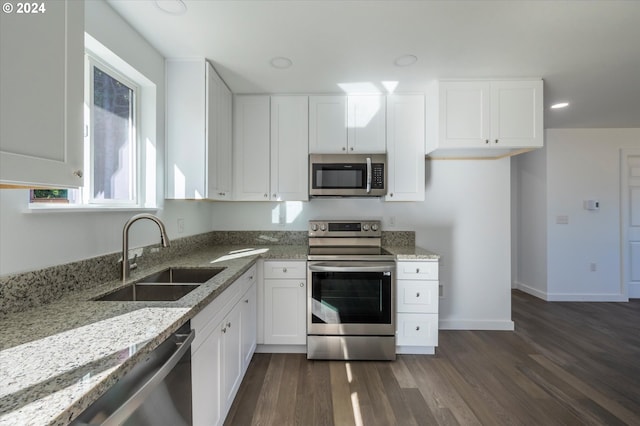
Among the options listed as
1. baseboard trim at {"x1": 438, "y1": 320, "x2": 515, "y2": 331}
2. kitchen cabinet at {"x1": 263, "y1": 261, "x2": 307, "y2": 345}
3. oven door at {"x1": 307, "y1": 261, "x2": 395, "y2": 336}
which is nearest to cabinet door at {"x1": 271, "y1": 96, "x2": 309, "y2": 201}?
kitchen cabinet at {"x1": 263, "y1": 261, "x2": 307, "y2": 345}

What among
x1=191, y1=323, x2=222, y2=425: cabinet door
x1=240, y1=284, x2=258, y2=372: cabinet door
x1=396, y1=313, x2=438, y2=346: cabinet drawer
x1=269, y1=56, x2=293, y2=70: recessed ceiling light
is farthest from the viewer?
x1=396, y1=313, x2=438, y2=346: cabinet drawer

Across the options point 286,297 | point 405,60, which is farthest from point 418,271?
point 405,60

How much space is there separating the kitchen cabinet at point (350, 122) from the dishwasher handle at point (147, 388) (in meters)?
2.05

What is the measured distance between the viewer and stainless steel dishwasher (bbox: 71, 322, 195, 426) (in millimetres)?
690

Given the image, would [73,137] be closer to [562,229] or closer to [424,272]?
[424,272]

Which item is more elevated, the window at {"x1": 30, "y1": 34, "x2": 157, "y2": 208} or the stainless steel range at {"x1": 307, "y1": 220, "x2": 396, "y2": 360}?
the window at {"x1": 30, "y1": 34, "x2": 157, "y2": 208}

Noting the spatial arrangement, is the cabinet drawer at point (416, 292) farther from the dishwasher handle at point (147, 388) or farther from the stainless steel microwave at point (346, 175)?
the dishwasher handle at point (147, 388)

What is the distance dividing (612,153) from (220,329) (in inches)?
213

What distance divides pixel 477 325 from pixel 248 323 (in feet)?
7.87

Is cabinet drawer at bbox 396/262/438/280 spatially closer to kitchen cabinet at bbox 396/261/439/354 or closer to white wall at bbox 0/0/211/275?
kitchen cabinet at bbox 396/261/439/354

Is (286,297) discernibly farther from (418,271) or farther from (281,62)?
(281,62)

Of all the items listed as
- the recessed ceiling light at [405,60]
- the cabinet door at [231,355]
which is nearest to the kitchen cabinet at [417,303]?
the cabinet door at [231,355]

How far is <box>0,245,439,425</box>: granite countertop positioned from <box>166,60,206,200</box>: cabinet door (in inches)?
37.5

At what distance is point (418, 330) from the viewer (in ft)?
7.77
